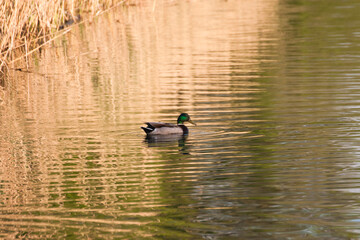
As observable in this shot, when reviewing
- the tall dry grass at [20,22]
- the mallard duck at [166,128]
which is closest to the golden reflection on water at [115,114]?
the mallard duck at [166,128]

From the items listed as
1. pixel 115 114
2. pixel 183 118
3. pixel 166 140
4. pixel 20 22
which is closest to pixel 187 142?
pixel 166 140

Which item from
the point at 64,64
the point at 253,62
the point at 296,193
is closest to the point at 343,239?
the point at 296,193

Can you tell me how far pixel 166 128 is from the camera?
11281 millimetres

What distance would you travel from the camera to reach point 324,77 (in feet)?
51.8

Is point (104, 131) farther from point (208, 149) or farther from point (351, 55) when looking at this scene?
point (351, 55)

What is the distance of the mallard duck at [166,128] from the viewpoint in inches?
436

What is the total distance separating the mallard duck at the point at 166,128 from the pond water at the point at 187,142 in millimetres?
144

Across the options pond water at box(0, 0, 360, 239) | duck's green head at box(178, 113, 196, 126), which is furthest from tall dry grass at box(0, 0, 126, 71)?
duck's green head at box(178, 113, 196, 126)

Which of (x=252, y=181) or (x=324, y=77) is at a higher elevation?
(x=324, y=77)

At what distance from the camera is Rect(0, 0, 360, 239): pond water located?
282 inches

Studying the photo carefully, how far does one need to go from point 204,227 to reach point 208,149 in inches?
135

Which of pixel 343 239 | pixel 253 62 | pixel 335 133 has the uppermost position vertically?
pixel 253 62

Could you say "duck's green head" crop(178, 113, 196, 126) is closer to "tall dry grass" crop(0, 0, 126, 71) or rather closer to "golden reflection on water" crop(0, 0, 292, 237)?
"golden reflection on water" crop(0, 0, 292, 237)

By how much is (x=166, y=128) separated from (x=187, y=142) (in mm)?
524
